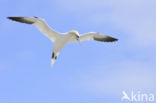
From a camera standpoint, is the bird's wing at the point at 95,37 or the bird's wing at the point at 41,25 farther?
the bird's wing at the point at 95,37

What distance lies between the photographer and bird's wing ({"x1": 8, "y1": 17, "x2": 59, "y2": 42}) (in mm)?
28375

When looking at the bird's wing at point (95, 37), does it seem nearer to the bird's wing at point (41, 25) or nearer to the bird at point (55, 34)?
the bird at point (55, 34)

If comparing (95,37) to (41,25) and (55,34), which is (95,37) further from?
(41,25)

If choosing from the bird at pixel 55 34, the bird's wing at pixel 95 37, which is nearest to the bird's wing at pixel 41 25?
the bird at pixel 55 34

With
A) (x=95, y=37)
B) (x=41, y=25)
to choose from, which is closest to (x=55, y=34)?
(x=41, y=25)

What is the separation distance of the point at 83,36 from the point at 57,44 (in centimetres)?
186

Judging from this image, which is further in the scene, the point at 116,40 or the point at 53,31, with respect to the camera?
the point at 116,40

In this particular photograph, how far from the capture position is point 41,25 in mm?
28703

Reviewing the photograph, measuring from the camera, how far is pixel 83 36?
1160 inches

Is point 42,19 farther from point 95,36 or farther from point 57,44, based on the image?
point 95,36

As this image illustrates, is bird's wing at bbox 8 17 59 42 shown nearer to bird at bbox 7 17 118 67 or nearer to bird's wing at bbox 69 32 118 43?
bird at bbox 7 17 118 67

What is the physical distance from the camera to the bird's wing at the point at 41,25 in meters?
28.4

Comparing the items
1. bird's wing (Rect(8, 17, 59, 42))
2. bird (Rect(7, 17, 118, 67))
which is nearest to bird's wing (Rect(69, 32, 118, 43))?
bird (Rect(7, 17, 118, 67))

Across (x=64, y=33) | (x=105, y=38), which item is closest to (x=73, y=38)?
(x=64, y=33)
